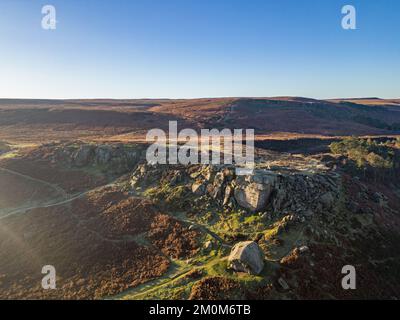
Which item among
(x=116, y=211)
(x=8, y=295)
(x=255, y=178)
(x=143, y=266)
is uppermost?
(x=255, y=178)

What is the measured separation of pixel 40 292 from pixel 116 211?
13.5 metres

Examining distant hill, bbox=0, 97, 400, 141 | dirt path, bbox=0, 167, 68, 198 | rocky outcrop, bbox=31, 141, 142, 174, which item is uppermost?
distant hill, bbox=0, 97, 400, 141

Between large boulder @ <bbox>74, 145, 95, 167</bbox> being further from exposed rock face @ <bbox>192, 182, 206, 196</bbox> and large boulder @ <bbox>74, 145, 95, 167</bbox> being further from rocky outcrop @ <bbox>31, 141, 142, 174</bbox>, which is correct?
exposed rock face @ <bbox>192, 182, 206, 196</bbox>

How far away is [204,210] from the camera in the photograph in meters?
37.8

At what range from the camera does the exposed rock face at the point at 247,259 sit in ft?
88.8

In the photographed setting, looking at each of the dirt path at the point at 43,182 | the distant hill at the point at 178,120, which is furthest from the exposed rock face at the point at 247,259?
the distant hill at the point at 178,120

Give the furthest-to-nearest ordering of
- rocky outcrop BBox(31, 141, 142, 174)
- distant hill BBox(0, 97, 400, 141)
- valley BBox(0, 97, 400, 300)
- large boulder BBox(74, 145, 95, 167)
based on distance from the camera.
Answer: distant hill BBox(0, 97, 400, 141) → large boulder BBox(74, 145, 95, 167) → rocky outcrop BBox(31, 141, 142, 174) → valley BBox(0, 97, 400, 300)

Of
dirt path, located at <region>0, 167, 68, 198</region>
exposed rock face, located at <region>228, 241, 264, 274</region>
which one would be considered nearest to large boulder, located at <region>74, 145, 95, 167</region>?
dirt path, located at <region>0, 167, 68, 198</region>

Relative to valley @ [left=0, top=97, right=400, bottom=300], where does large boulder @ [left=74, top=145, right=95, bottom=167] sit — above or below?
above

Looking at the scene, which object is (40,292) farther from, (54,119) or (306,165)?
(54,119)

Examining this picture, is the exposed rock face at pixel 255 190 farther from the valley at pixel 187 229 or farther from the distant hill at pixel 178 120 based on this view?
the distant hill at pixel 178 120

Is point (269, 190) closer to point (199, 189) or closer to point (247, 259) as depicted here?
point (199, 189)

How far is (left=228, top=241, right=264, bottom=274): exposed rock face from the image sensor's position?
27062 mm

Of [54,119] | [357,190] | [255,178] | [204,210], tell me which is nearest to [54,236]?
[204,210]
